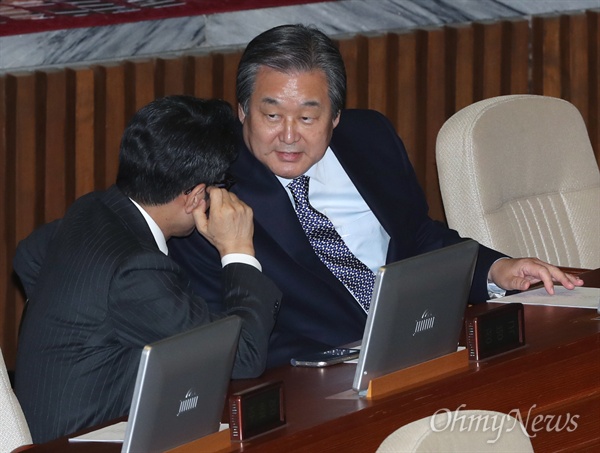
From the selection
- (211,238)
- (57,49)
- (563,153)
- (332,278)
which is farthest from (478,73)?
(211,238)

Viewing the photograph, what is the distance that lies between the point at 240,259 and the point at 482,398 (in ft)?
2.25

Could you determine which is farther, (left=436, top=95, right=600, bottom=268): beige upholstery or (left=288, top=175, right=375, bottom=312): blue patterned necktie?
(left=436, top=95, right=600, bottom=268): beige upholstery

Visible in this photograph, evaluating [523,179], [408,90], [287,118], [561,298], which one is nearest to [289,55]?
[287,118]

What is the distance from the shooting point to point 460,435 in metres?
1.87

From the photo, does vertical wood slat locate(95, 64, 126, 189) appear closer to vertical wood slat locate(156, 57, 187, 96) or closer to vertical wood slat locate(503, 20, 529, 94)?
vertical wood slat locate(156, 57, 187, 96)

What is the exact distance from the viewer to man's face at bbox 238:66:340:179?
10.7 feet

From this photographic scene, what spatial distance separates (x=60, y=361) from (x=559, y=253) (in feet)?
6.55

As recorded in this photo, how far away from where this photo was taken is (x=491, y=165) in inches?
151

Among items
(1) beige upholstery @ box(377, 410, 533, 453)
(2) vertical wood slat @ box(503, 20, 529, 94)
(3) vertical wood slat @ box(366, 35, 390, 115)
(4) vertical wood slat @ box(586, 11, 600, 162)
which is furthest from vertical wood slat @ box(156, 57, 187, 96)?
(1) beige upholstery @ box(377, 410, 533, 453)

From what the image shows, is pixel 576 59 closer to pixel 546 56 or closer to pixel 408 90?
pixel 546 56

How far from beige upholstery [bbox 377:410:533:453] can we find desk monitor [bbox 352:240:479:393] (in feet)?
1.63

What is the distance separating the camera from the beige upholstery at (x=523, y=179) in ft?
12.5

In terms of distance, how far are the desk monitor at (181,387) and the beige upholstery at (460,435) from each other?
1.43 ft

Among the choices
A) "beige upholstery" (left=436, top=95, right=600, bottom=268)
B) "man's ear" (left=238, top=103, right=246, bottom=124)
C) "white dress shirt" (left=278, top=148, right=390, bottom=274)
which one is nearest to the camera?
"man's ear" (left=238, top=103, right=246, bottom=124)
